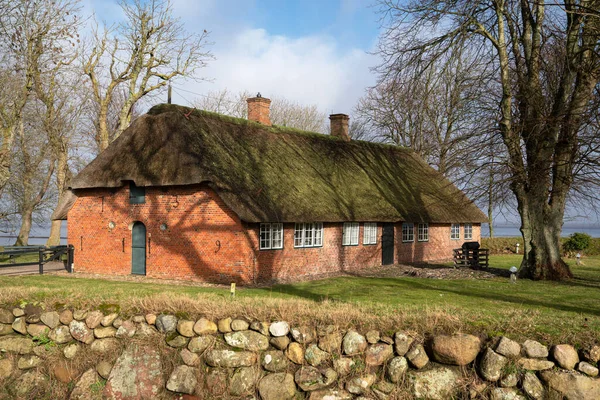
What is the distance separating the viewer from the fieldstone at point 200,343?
9109 mm

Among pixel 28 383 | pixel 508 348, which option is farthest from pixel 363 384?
pixel 28 383

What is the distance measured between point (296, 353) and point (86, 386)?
3.74 metres

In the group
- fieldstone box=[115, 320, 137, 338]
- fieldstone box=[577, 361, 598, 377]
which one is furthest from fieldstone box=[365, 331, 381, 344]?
fieldstone box=[115, 320, 137, 338]

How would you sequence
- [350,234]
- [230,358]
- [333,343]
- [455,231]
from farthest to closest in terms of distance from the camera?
[455,231] < [350,234] < [230,358] < [333,343]

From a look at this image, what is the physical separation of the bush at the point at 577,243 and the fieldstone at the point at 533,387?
2996 centimetres

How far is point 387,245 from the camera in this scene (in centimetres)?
2619

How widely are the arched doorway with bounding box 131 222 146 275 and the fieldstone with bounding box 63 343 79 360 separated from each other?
10.6 meters

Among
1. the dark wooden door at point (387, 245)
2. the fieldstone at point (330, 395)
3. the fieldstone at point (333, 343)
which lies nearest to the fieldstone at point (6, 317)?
the fieldstone at point (330, 395)

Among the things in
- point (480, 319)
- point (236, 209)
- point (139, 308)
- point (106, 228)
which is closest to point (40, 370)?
point (139, 308)

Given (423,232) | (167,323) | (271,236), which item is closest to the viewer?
(167,323)

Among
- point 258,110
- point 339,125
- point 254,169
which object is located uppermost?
point 339,125

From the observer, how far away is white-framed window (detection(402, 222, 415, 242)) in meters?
27.3

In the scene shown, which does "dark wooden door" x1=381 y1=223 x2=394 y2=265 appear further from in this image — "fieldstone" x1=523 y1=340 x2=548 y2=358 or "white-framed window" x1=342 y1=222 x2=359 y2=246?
"fieldstone" x1=523 y1=340 x2=548 y2=358

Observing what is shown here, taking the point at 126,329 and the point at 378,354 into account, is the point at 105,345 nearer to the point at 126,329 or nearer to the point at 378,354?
the point at 126,329
